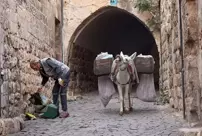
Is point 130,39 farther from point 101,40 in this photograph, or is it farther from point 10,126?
point 10,126

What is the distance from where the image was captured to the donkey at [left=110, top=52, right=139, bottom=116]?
6.80m

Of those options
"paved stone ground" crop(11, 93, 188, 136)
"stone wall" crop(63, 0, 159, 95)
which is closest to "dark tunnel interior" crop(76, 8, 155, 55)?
"stone wall" crop(63, 0, 159, 95)

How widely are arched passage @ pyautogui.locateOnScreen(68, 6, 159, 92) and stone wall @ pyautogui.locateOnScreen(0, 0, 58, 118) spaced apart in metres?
3.60

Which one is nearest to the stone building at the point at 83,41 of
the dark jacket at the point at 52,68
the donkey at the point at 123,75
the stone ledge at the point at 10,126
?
the stone ledge at the point at 10,126

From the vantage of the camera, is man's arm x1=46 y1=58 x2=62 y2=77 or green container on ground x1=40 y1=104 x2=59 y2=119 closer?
green container on ground x1=40 y1=104 x2=59 y2=119

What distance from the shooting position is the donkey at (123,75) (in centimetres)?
680

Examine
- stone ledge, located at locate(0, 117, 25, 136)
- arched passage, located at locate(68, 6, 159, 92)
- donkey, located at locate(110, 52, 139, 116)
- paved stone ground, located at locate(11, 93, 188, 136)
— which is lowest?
paved stone ground, located at locate(11, 93, 188, 136)

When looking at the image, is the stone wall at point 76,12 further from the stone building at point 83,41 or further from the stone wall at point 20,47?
the stone wall at point 20,47

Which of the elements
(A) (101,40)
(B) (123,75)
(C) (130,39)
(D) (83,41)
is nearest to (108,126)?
(B) (123,75)

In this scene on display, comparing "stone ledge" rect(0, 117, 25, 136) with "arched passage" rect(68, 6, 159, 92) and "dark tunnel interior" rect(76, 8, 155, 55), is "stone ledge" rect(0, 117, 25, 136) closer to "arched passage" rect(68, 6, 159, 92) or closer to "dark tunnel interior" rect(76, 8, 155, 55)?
"arched passage" rect(68, 6, 159, 92)

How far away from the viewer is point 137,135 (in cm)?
454

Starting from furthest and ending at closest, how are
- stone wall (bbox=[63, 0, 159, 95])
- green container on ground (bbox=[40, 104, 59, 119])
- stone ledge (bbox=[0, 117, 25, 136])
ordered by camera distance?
stone wall (bbox=[63, 0, 159, 95]), green container on ground (bbox=[40, 104, 59, 119]), stone ledge (bbox=[0, 117, 25, 136])

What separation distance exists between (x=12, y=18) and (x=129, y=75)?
2479mm

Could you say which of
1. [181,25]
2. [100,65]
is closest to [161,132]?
[181,25]
